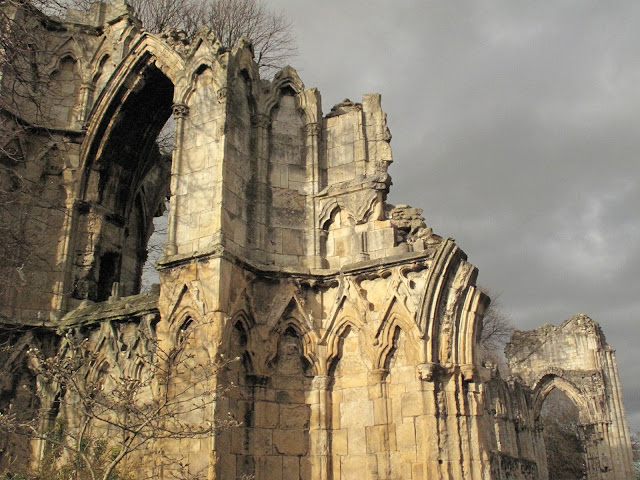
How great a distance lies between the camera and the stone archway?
27891mm

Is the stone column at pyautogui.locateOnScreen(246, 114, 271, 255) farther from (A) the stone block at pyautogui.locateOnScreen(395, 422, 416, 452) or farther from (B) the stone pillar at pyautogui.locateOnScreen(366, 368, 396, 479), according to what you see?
(A) the stone block at pyautogui.locateOnScreen(395, 422, 416, 452)

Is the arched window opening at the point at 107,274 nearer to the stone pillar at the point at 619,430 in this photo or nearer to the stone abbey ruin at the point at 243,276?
the stone abbey ruin at the point at 243,276

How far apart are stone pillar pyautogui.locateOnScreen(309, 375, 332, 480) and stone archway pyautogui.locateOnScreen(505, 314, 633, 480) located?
2012 centimetres

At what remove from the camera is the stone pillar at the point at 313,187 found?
9.47 m

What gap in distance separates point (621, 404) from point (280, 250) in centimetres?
2477

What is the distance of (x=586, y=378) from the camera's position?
29.1 metres

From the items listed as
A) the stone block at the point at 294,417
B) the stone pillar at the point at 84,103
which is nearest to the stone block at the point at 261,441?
the stone block at the point at 294,417

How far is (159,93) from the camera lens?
11.4 m

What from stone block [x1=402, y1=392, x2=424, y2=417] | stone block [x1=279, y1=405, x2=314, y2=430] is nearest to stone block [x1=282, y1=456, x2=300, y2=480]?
stone block [x1=279, y1=405, x2=314, y2=430]

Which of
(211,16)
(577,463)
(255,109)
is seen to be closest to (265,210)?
(255,109)

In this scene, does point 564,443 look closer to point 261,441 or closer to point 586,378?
point 586,378

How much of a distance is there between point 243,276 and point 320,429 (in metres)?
2.13

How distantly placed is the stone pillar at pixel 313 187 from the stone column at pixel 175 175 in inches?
72.4

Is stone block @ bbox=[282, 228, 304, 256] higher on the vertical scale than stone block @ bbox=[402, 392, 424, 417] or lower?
higher
